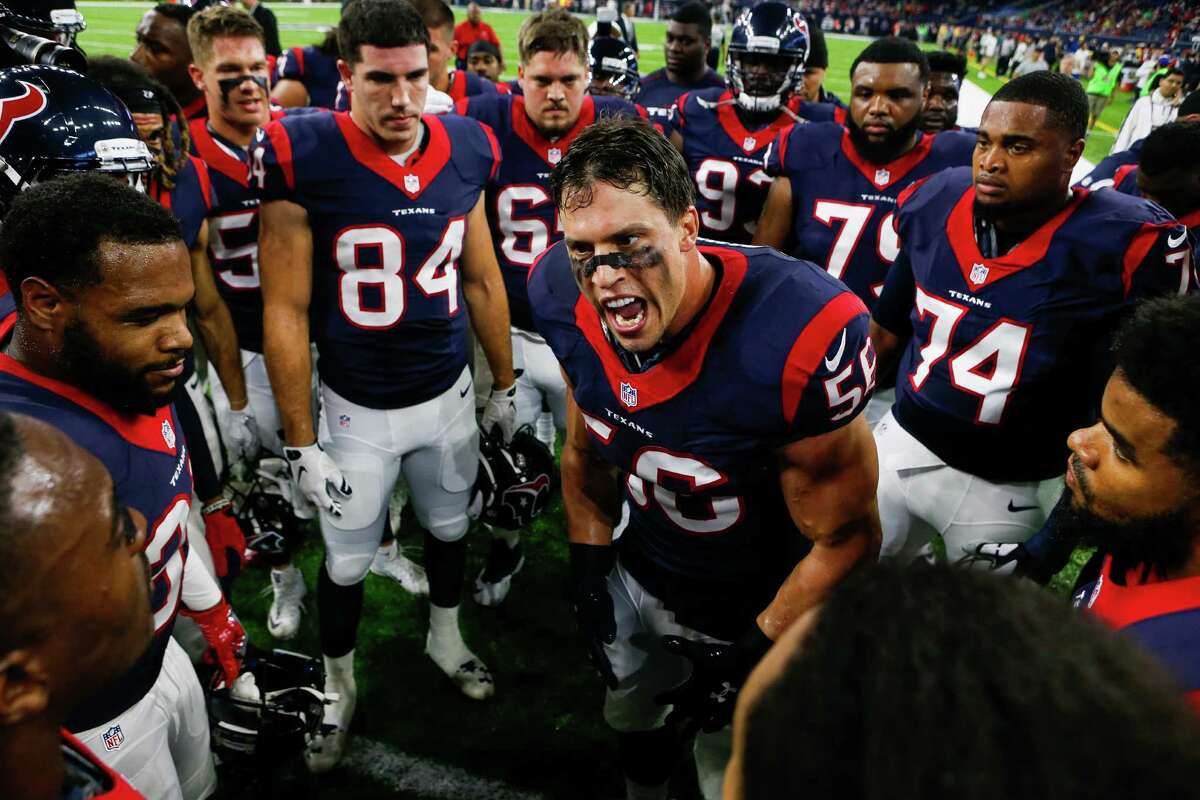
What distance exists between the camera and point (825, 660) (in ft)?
1.97

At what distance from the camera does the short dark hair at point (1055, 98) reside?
232 centimetres

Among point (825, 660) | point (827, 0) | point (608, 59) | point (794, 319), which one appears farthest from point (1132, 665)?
point (827, 0)

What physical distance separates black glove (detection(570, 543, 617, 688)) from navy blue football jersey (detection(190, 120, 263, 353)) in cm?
184

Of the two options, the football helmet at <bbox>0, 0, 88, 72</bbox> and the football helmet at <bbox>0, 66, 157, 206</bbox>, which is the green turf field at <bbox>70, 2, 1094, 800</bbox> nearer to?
the football helmet at <bbox>0, 66, 157, 206</bbox>

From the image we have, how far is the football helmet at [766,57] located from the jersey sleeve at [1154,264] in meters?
2.02

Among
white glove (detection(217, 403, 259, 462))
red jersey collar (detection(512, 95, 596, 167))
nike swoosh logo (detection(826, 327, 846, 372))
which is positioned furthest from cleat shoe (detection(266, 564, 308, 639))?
nike swoosh logo (detection(826, 327, 846, 372))

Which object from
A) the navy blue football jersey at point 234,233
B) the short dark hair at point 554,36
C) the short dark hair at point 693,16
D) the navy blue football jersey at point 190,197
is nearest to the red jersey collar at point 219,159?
the navy blue football jersey at point 234,233

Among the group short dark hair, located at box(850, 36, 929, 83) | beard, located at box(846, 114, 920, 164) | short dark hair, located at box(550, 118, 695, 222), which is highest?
short dark hair, located at box(850, 36, 929, 83)

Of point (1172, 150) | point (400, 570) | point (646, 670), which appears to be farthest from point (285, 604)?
point (1172, 150)

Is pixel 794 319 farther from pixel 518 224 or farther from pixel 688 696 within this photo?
pixel 518 224

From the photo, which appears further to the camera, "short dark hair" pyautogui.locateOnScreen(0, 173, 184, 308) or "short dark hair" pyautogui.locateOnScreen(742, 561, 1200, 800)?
"short dark hair" pyautogui.locateOnScreen(0, 173, 184, 308)

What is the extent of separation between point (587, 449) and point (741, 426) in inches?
23.5

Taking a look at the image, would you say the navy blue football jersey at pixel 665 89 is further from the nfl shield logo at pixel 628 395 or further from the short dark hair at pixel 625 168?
the nfl shield logo at pixel 628 395

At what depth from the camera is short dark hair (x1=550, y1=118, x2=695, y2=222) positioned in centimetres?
171
